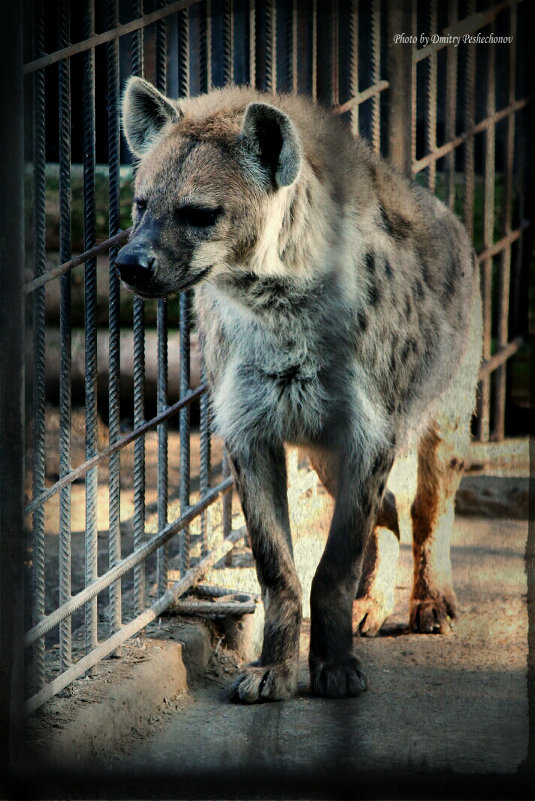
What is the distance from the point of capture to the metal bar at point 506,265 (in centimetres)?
207

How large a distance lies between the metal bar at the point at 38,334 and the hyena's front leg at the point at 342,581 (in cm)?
71

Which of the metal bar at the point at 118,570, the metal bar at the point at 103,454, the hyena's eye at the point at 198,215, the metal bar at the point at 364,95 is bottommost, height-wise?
the metal bar at the point at 118,570

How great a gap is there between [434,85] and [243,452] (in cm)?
120

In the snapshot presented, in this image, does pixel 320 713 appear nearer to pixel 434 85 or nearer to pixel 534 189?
pixel 534 189

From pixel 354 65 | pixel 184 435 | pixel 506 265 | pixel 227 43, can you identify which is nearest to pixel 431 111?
pixel 354 65

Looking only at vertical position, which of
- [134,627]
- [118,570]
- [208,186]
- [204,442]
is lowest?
[134,627]

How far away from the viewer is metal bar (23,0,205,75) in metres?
1.82

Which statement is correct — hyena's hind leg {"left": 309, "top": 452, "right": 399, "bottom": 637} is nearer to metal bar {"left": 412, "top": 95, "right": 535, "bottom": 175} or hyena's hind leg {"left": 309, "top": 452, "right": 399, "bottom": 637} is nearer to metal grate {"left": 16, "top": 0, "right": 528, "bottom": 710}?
metal grate {"left": 16, "top": 0, "right": 528, "bottom": 710}

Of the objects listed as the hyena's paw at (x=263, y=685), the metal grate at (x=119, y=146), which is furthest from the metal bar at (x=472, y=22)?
the hyena's paw at (x=263, y=685)

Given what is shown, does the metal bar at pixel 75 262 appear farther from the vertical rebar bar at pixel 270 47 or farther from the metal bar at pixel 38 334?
the vertical rebar bar at pixel 270 47

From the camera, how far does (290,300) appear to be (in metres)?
2.37

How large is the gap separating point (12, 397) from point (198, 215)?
71 centimetres

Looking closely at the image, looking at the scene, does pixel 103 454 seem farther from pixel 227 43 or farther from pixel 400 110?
pixel 400 110

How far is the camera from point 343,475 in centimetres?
255
